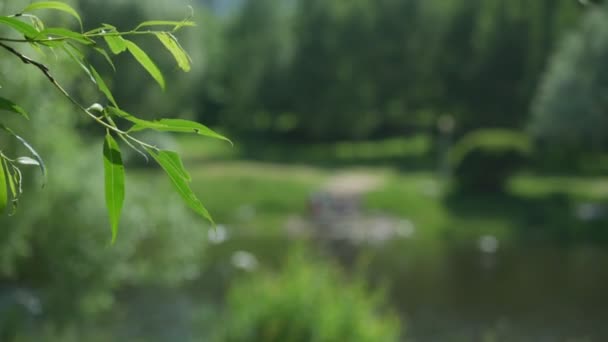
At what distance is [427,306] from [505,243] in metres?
5.80

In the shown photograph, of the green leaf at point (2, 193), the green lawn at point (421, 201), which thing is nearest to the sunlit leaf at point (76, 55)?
the green leaf at point (2, 193)

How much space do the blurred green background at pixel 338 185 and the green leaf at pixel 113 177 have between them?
133 mm

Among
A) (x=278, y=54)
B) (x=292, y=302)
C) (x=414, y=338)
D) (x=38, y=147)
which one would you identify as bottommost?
(x=414, y=338)

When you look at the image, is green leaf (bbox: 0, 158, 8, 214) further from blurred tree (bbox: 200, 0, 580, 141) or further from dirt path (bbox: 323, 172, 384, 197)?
blurred tree (bbox: 200, 0, 580, 141)

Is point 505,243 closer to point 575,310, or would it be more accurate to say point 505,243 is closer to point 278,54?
point 575,310

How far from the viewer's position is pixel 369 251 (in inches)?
662

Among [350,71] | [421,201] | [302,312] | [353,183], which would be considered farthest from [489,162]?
[302,312]

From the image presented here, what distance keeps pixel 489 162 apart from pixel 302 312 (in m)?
16.4

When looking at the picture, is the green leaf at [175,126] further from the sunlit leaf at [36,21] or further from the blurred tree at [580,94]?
the blurred tree at [580,94]

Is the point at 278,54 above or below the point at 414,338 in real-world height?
above

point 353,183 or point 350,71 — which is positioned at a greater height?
point 350,71

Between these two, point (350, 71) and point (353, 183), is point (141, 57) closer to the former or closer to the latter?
point (353, 183)

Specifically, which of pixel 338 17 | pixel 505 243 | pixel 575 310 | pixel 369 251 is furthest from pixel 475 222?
pixel 338 17

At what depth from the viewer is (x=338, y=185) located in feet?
73.9
